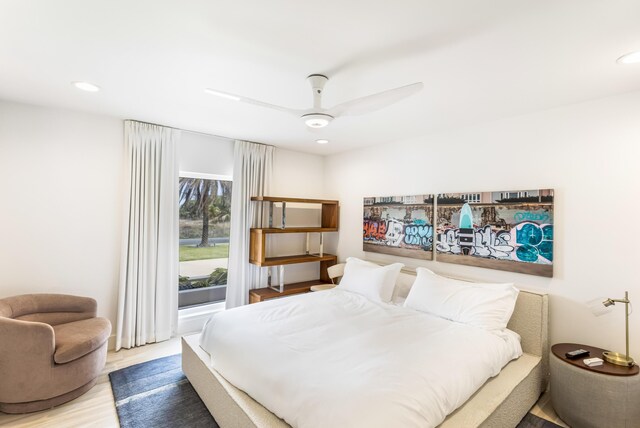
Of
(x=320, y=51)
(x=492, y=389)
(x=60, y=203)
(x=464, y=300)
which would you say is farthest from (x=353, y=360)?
(x=60, y=203)

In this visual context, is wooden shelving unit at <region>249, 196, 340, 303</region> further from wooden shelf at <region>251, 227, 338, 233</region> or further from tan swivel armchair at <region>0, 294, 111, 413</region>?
tan swivel armchair at <region>0, 294, 111, 413</region>

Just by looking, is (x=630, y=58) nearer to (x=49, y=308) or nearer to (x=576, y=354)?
(x=576, y=354)

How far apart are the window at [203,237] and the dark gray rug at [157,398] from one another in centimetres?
120

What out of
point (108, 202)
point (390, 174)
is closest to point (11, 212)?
point (108, 202)

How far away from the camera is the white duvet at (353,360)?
4.75 feet

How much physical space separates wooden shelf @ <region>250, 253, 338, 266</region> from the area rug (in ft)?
4.78

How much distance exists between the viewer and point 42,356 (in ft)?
7.07

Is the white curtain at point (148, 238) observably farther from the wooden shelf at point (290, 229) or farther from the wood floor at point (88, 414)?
the wooden shelf at point (290, 229)

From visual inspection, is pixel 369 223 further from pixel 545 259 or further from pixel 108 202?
pixel 108 202

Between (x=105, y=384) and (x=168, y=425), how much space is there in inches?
37.6

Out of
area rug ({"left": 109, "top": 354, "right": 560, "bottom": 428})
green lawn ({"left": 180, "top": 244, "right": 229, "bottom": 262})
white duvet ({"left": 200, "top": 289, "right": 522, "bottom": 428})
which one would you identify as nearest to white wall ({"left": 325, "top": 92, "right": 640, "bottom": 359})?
white duvet ({"left": 200, "top": 289, "right": 522, "bottom": 428})

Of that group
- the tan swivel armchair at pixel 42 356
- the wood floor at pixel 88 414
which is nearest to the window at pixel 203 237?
the tan swivel armchair at pixel 42 356

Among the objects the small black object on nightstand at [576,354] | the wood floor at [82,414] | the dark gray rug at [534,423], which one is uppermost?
the small black object on nightstand at [576,354]

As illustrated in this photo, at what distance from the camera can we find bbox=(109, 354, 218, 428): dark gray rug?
2121mm
